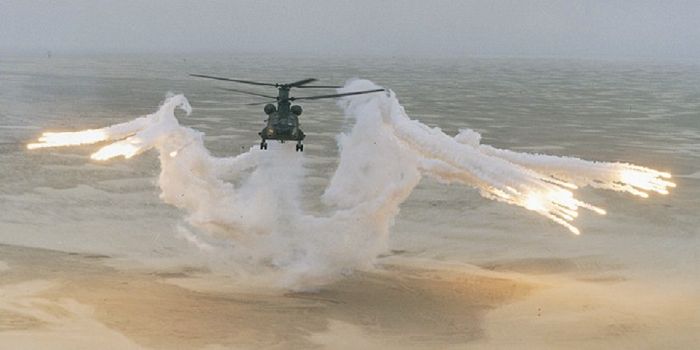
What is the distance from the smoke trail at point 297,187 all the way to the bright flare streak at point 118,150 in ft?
0.58

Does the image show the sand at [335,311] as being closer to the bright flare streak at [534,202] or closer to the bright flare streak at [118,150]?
the bright flare streak at [534,202]

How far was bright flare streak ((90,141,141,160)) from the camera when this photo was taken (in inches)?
1411

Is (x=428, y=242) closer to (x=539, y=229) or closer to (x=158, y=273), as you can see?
(x=539, y=229)

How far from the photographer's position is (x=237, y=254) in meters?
44.1

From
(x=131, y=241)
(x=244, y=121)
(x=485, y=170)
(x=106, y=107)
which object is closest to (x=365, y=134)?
(x=485, y=170)

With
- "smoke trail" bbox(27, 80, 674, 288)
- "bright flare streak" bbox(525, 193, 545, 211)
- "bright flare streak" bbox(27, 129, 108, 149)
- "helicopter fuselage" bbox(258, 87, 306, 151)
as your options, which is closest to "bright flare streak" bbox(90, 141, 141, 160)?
"smoke trail" bbox(27, 80, 674, 288)

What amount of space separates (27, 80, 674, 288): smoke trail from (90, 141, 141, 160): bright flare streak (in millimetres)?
176

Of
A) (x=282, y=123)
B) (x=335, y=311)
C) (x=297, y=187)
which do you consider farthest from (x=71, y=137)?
(x=335, y=311)

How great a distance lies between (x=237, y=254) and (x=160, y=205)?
45.5ft

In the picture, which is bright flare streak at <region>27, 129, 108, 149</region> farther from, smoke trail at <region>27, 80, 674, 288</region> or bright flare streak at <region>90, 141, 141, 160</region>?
bright flare streak at <region>90, 141, 141, 160</region>

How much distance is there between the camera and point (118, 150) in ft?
122

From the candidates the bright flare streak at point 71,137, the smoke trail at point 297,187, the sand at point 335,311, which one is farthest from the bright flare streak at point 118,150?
the sand at point 335,311

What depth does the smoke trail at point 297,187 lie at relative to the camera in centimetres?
3984

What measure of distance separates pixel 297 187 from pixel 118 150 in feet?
34.4
